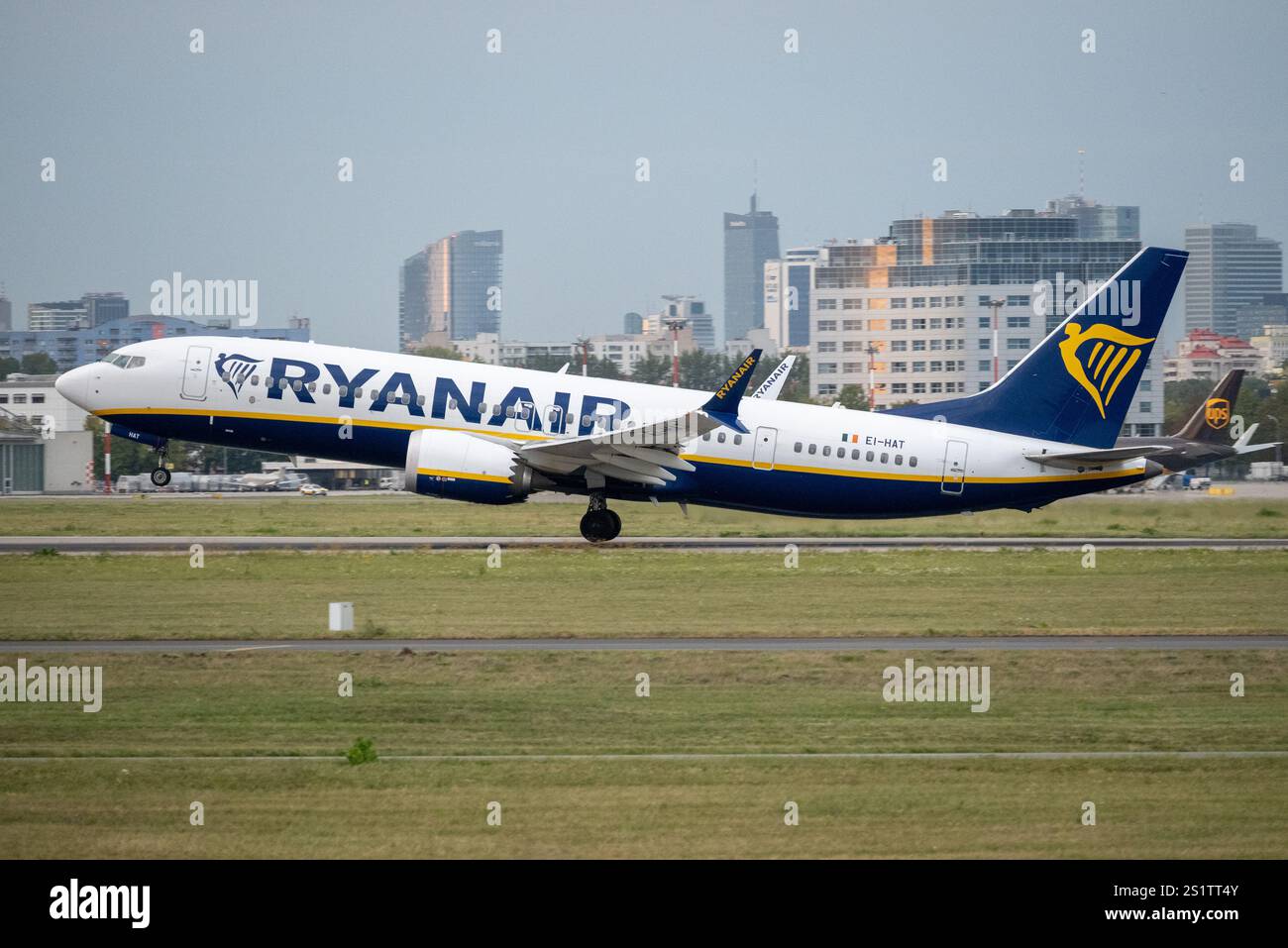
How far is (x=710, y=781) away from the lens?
16.4m

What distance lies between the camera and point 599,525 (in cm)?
4119

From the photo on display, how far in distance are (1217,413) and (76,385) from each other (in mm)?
41940

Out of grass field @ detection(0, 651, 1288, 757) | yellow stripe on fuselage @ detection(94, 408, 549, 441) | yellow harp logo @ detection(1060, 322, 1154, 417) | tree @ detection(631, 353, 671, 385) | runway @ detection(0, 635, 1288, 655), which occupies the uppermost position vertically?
tree @ detection(631, 353, 671, 385)

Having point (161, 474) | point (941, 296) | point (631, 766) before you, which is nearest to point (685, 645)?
point (631, 766)

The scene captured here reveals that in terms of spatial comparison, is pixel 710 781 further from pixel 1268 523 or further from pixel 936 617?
pixel 1268 523

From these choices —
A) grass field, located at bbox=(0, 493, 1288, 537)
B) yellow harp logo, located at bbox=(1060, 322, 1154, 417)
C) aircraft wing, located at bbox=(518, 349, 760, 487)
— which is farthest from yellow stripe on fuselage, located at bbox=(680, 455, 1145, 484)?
grass field, located at bbox=(0, 493, 1288, 537)

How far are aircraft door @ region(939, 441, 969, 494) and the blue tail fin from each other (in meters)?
1.26

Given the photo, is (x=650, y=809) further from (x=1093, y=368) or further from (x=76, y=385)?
(x=76, y=385)

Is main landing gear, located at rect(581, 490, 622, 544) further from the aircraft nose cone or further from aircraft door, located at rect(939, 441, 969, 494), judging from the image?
the aircraft nose cone

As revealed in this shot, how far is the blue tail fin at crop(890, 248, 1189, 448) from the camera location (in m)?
39.8

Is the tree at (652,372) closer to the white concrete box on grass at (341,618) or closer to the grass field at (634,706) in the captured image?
the white concrete box on grass at (341,618)

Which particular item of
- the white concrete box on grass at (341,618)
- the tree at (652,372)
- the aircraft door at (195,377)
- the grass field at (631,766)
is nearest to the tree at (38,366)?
the tree at (652,372)
